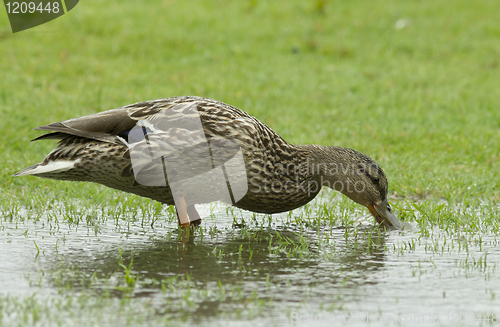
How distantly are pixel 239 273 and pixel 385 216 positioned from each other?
78.5 inches

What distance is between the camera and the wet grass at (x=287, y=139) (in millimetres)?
3805

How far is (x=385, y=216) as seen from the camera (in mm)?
5754

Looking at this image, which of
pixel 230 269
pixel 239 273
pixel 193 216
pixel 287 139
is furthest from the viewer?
pixel 287 139

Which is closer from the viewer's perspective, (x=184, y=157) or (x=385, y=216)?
(x=184, y=157)

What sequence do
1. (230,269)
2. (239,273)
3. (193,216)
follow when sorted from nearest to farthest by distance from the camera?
(239,273) < (230,269) < (193,216)

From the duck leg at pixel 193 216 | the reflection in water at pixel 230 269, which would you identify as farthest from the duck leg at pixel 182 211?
the duck leg at pixel 193 216

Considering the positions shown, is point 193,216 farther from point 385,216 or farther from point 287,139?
point 287,139

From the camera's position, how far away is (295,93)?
1118cm

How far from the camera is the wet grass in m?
3.80

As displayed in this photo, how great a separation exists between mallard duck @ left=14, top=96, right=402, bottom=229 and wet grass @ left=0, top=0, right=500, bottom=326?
0.37 m

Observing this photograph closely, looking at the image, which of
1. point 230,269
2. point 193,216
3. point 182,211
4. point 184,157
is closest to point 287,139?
point 193,216

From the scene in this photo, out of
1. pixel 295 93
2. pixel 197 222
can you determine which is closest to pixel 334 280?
pixel 197 222

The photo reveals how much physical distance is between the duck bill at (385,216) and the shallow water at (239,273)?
0.14 m

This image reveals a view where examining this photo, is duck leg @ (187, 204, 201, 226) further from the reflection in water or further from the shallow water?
the reflection in water
